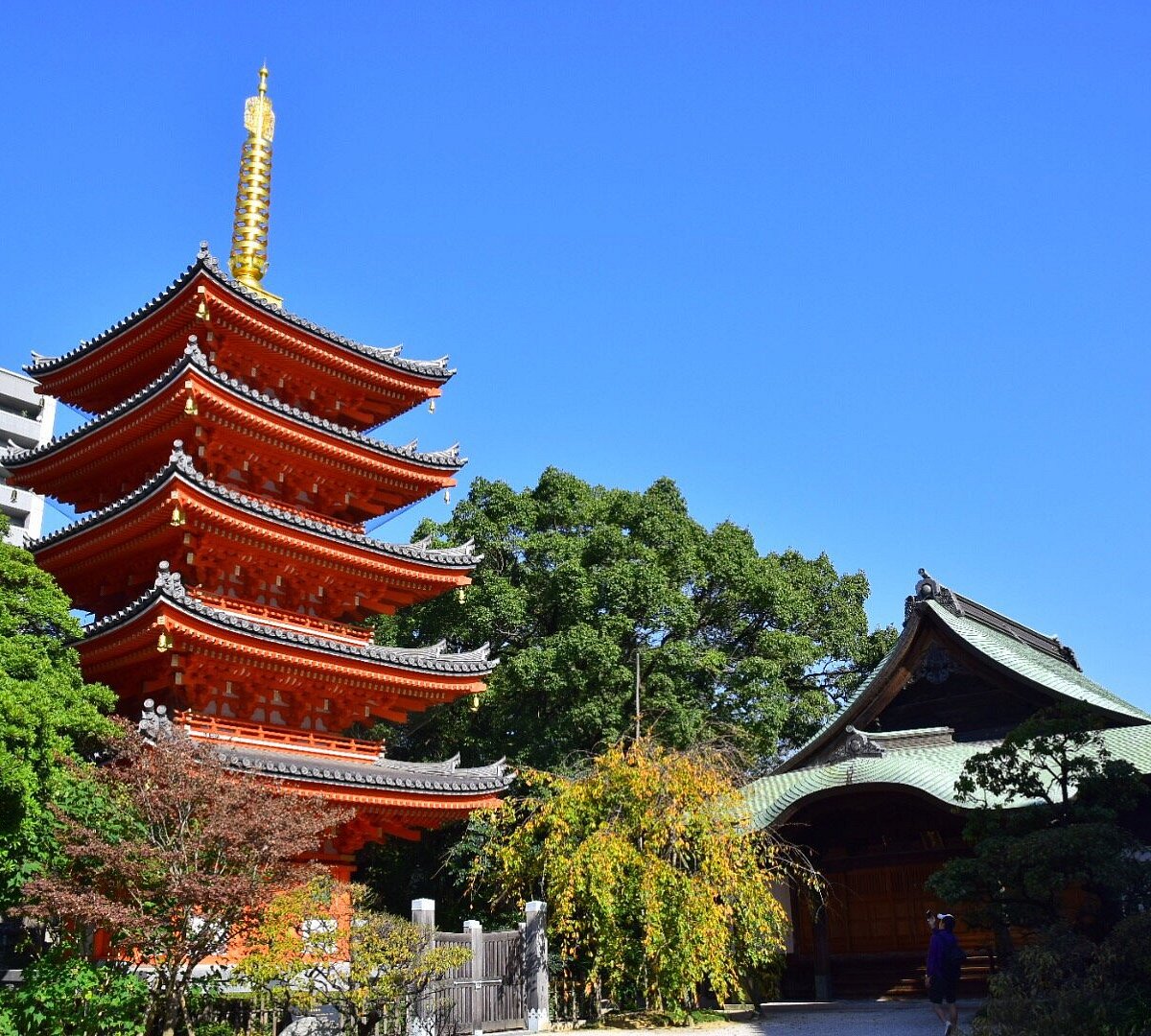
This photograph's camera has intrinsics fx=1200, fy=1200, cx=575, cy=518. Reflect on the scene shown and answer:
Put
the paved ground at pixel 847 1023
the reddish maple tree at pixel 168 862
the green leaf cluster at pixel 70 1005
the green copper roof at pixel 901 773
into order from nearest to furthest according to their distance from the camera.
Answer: the reddish maple tree at pixel 168 862 < the green leaf cluster at pixel 70 1005 < the paved ground at pixel 847 1023 < the green copper roof at pixel 901 773

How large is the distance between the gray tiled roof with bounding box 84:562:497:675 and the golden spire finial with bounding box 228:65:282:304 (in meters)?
7.42

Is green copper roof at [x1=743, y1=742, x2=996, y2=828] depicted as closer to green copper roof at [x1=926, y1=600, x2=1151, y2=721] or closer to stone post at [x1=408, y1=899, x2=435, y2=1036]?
green copper roof at [x1=926, y1=600, x2=1151, y2=721]

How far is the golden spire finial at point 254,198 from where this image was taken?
85.1 feet

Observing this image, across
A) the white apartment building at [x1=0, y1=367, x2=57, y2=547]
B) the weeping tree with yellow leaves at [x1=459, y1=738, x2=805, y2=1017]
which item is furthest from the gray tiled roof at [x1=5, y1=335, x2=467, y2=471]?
the white apartment building at [x1=0, y1=367, x2=57, y2=547]

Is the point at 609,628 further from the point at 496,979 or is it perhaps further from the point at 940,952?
the point at 940,952

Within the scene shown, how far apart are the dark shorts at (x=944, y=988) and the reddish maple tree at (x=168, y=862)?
7968 millimetres

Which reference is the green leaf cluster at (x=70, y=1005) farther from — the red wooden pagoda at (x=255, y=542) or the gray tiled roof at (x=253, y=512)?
the gray tiled roof at (x=253, y=512)

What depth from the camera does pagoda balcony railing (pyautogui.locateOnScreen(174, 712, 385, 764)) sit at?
63.8 feet

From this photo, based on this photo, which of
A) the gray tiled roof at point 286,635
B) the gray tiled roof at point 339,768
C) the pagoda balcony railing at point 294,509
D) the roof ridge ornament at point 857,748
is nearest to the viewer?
the gray tiled roof at point 339,768

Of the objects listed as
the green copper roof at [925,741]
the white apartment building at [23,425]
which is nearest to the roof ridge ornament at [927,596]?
the green copper roof at [925,741]

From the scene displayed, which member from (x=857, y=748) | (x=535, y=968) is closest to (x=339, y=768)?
(x=535, y=968)

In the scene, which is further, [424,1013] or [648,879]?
[648,879]

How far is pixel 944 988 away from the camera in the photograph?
1459cm

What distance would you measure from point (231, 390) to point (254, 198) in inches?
310
